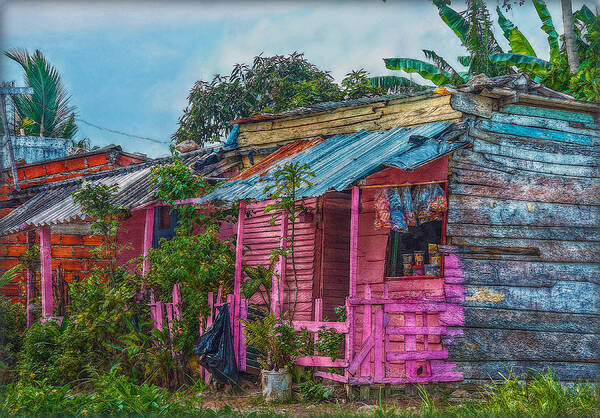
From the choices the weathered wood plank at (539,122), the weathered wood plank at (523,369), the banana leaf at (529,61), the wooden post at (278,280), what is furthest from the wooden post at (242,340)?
the banana leaf at (529,61)

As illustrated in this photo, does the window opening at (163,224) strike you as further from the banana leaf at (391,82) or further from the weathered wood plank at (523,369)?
the banana leaf at (391,82)

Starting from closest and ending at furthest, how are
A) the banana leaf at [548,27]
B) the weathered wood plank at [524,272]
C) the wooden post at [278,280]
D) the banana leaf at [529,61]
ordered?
1. the weathered wood plank at [524,272]
2. the wooden post at [278,280]
3. the banana leaf at [529,61]
4. the banana leaf at [548,27]

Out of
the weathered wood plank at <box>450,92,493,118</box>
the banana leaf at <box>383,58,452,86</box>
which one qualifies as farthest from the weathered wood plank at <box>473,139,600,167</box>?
the banana leaf at <box>383,58,452,86</box>

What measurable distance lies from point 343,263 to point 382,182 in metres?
1.87

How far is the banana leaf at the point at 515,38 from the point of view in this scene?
69.9 ft

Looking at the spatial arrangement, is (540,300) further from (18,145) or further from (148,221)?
(18,145)

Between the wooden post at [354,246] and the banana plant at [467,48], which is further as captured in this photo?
the banana plant at [467,48]

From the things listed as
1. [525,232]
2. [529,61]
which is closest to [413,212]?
[525,232]

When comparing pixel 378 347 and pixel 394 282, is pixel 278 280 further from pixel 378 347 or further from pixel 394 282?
pixel 378 347

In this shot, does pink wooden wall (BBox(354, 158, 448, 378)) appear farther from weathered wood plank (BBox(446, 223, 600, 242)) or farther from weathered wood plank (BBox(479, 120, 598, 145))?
weathered wood plank (BBox(479, 120, 598, 145))

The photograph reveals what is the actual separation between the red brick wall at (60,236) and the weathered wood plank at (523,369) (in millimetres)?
8364

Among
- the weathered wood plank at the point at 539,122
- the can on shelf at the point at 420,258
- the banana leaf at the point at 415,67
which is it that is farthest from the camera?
the banana leaf at the point at 415,67

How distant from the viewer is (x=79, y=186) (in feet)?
45.8

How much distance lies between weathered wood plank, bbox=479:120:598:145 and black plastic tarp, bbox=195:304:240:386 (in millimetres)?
4416
